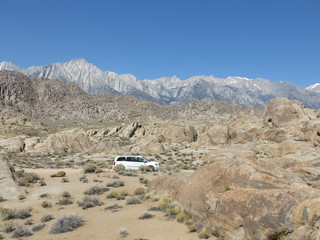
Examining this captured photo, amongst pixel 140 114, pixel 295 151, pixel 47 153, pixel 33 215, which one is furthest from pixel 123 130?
pixel 140 114

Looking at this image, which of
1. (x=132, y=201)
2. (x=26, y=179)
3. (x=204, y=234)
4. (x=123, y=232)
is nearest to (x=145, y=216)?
(x=123, y=232)

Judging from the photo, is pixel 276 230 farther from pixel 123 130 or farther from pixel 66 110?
pixel 66 110

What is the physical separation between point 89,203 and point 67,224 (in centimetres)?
351

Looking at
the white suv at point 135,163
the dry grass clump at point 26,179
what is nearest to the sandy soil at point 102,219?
the dry grass clump at point 26,179

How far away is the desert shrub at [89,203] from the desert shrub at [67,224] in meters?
2.52

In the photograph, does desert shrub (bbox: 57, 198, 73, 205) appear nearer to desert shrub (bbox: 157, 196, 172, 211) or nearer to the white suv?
desert shrub (bbox: 157, 196, 172, 211)

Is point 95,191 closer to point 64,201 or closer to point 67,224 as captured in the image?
point 64,201

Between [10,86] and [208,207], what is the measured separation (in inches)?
7371

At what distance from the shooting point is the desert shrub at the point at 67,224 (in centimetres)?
1243

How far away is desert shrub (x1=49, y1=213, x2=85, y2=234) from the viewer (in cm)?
1243

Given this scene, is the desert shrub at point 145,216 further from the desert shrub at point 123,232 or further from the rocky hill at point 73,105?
the rocky hill at point 73,105

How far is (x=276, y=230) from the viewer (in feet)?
26.2

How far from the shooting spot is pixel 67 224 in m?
12.7

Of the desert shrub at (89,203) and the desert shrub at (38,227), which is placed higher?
the desert shrub at (89,203)
